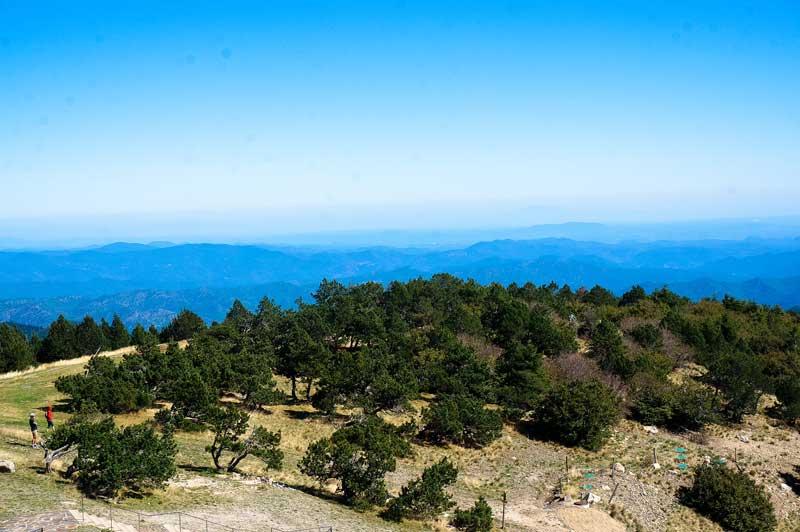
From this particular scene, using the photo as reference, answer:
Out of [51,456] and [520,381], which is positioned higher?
[51,456]

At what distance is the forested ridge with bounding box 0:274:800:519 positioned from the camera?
29.4 m

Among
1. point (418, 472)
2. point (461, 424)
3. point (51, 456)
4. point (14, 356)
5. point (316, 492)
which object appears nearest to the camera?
point (51, 456)

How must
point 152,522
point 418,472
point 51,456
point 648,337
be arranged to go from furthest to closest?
point 648,337, point 418,472, point 51,456, point 152,522

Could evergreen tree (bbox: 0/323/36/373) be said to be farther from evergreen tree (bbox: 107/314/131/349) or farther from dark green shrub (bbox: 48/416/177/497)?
dark green shrub (bbox: 48/416/177/497)

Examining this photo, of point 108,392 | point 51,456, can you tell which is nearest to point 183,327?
point 108,392

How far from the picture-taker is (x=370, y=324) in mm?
52500

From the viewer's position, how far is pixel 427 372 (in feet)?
147

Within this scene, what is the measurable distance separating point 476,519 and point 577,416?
1766 cm

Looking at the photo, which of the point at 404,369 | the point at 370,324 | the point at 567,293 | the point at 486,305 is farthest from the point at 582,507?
the point at 567,293

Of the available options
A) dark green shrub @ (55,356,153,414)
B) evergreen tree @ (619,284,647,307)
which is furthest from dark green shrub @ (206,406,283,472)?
evergreen tree @ (619,284,647,307)

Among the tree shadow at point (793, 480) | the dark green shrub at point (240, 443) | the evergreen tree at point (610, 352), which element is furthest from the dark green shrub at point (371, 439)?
the evergreen tree at point (610, 352)

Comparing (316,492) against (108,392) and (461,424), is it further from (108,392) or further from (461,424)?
(108,392)

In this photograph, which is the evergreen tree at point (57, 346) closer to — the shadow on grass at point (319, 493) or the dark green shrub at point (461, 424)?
the dark green shrub at point (461, 424)

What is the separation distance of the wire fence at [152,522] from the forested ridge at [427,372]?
5.35 m
